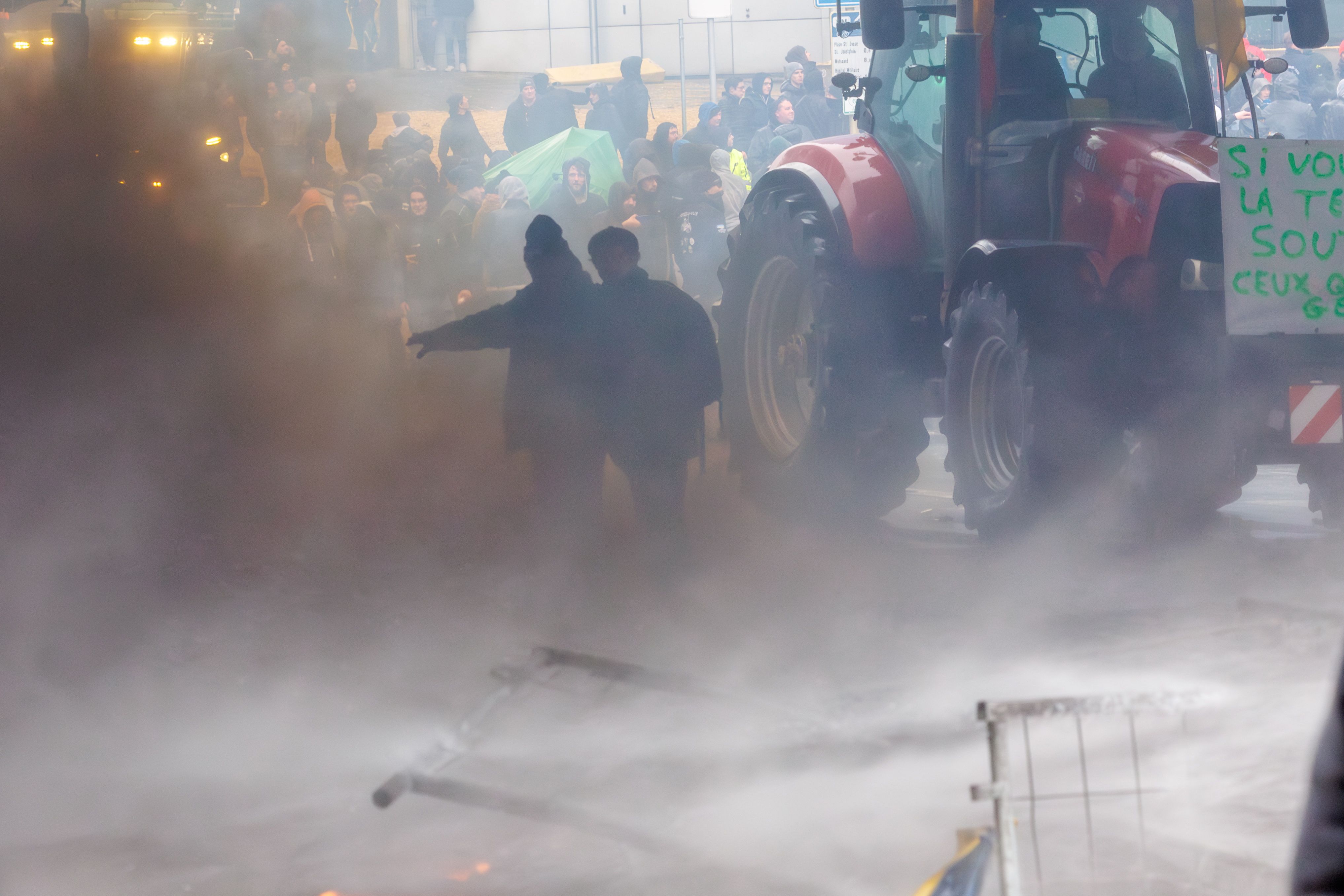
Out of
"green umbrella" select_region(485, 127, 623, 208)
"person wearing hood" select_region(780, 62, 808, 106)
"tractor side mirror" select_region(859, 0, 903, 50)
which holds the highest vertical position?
"person wearing hood" select_region(780, 62, 808, 106)

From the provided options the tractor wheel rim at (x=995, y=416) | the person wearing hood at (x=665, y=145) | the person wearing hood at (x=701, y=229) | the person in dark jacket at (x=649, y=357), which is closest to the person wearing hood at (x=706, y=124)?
the person wearing hood at (x=665, y=145)

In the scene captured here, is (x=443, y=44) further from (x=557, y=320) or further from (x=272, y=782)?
(x=272, y=782)

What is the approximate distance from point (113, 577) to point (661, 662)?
261 centimetres

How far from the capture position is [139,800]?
3449 mm

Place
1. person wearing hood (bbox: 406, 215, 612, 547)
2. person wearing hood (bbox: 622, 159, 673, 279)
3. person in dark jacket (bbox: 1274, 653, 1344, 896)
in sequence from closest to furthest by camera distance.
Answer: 1. person in dark jacket (bbox: 1274, 653, 1344, 896)
2. person wearing hood (bbox: 406, 215, 612, 547)
3. person wearing hood (bbox: 622, 159, 673, 279)

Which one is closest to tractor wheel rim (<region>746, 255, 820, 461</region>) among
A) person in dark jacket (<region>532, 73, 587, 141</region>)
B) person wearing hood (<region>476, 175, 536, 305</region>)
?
person wearing hood (<region>476, 175, 536, 305</region>)

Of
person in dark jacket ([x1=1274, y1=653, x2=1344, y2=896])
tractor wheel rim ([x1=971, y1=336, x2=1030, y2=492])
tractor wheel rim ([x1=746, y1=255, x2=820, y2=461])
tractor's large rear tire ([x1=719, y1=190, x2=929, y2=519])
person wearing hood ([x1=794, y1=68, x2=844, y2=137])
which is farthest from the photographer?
person wearing hood ([x1=794, y1=68, x2=844, y2=137])

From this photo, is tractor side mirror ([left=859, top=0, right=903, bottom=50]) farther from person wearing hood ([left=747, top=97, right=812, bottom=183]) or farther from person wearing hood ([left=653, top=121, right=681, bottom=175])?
person wearing hood ([left=747, top=97, right=812, bottom=183])

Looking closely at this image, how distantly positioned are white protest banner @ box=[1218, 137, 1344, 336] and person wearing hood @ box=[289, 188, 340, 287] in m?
6.42

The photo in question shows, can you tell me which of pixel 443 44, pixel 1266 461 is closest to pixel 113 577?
pixel 1266 461

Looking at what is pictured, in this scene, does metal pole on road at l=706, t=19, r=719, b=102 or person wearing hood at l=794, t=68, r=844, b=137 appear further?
metal pole on road at l=706, t=19, r=719, b=102

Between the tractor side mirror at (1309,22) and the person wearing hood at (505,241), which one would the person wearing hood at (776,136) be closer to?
the person wearing hood at (505,241)

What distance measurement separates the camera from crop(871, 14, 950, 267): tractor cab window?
549 centimetres

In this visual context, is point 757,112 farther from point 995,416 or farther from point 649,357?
point 995,416
